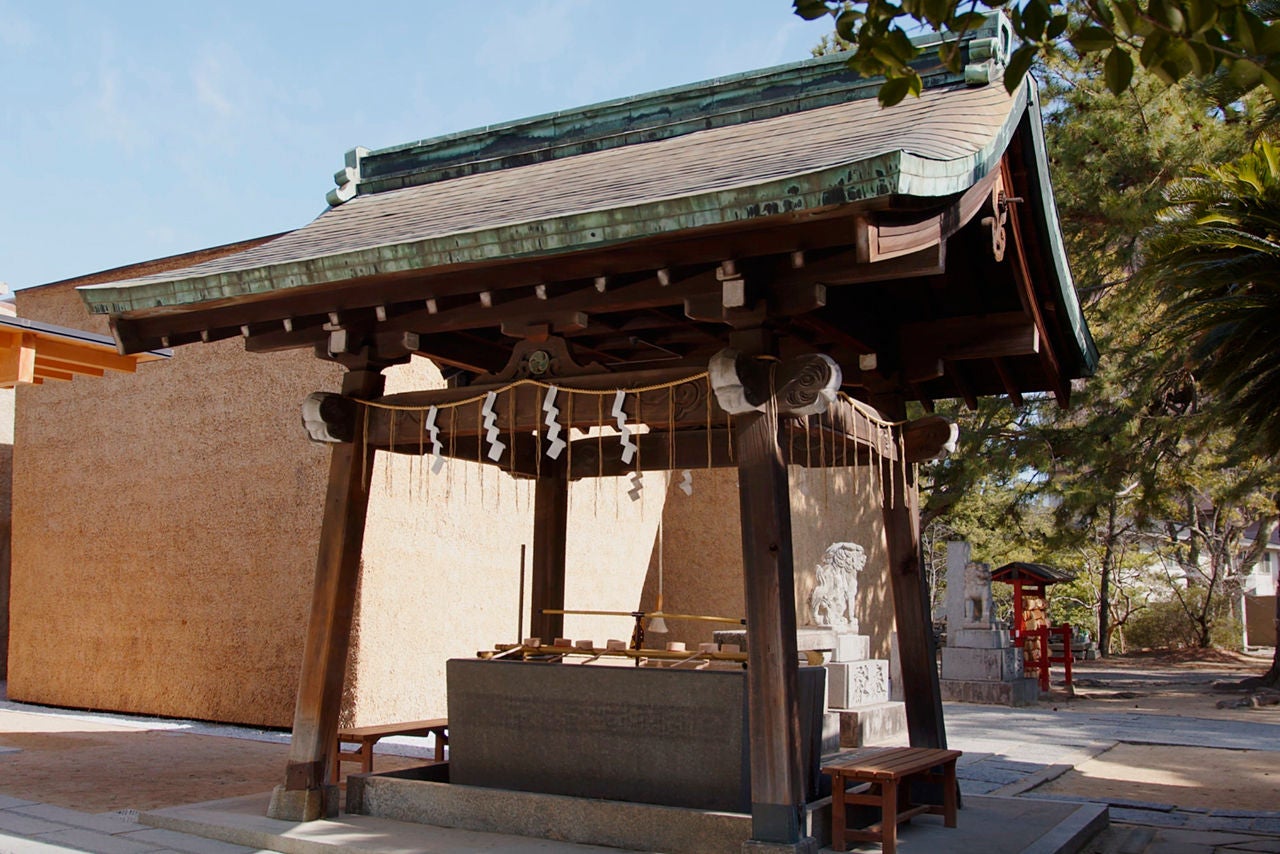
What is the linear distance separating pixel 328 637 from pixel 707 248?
3.29m

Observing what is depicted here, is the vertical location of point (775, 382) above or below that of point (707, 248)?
below

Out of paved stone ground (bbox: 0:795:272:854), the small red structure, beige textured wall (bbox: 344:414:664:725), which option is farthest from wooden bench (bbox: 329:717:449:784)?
the small red structure

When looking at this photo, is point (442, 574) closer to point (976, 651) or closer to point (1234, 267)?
point (1234, 267)

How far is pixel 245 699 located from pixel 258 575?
1295mm

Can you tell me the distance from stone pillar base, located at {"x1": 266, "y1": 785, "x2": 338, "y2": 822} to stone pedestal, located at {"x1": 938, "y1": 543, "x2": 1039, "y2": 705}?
39.4 ft

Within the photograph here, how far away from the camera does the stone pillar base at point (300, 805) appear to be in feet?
20.7

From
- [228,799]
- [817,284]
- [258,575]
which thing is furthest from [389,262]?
[258,575]

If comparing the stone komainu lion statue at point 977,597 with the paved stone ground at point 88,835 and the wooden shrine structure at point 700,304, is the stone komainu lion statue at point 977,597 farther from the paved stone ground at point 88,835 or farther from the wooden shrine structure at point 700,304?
the paved stone ground at point 88,835

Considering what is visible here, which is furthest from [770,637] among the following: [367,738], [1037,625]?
[1037,625]

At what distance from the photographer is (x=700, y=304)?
5.57 m

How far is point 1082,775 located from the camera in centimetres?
932

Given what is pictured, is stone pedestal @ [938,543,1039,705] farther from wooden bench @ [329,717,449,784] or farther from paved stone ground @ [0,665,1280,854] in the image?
wooden bench @ [329,717,449,784]

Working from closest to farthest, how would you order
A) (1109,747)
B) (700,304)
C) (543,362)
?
1. (700,304)
2. (543,362)
3. (1109,747)

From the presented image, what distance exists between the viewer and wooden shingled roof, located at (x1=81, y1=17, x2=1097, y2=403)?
16.2 ft
